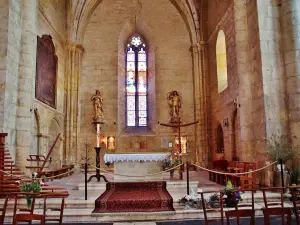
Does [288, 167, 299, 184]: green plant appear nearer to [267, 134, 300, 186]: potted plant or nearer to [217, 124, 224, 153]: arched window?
[267, 134, 300, 186]: potted plant

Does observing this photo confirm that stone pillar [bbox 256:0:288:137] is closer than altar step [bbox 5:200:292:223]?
No

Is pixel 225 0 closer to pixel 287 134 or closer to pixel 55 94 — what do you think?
pixel 287 134

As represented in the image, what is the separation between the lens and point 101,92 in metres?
16.9

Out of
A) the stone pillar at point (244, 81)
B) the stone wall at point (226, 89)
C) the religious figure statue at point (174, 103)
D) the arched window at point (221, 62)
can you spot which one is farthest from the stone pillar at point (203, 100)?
the stone pillar at point (244, 81)

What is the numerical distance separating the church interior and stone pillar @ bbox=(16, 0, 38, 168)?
4cm

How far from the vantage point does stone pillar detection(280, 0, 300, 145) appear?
29.3 feet

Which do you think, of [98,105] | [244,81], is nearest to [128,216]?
[244,81]

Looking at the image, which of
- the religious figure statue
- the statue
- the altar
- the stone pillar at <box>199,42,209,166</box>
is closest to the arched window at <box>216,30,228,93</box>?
the stone pillar at <box>199,42,209,166</box>

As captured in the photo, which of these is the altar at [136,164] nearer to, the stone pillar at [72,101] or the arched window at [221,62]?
the arched window at [221,62]

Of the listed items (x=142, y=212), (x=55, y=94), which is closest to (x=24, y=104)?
(x=55, y=94)

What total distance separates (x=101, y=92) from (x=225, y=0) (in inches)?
320

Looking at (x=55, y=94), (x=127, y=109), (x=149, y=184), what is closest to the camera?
(x=149, y=184)

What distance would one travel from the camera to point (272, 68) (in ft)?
30.8

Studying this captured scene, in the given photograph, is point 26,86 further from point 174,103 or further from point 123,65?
point 174,103
